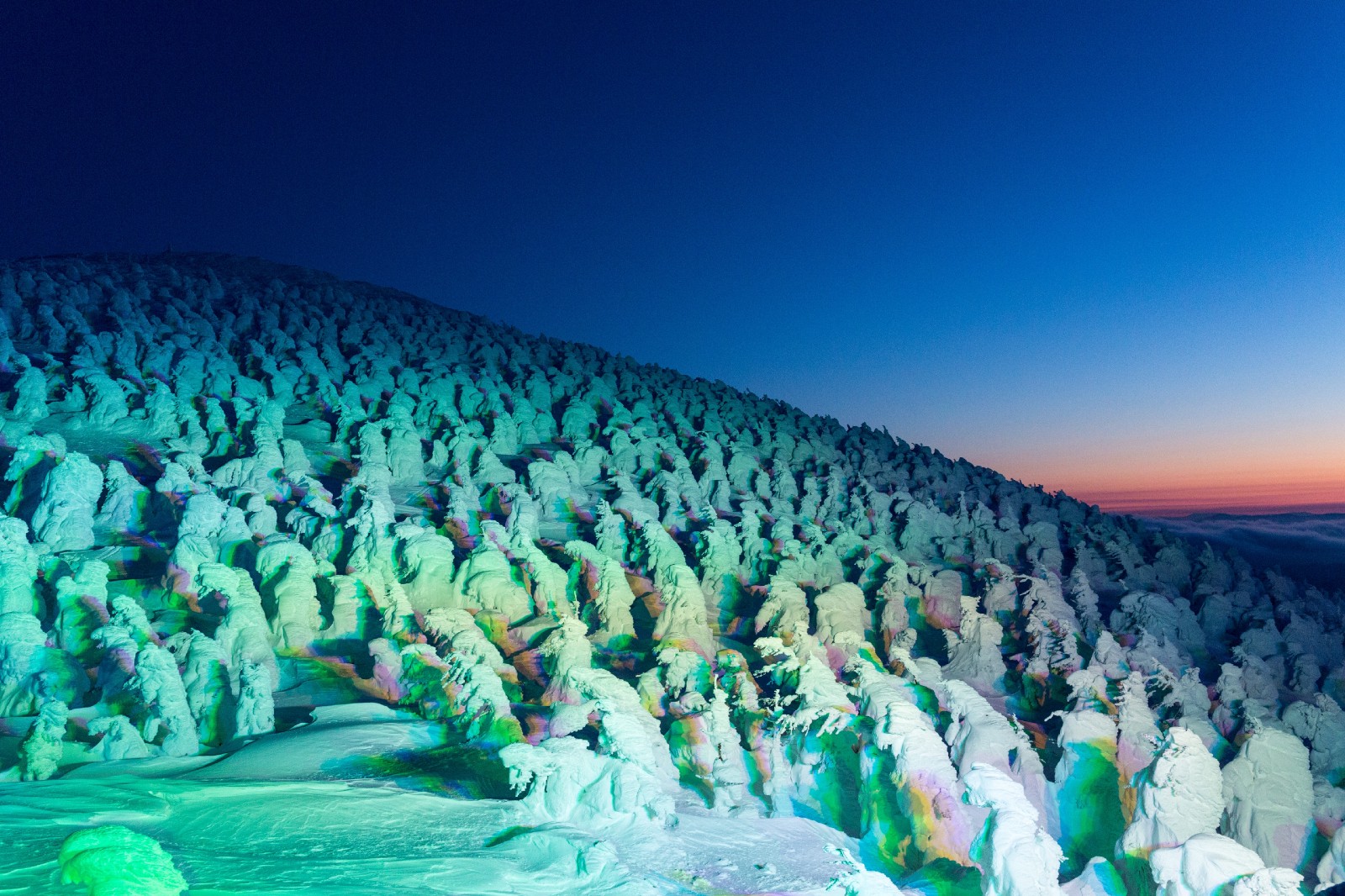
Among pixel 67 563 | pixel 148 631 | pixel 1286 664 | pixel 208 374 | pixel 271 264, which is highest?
pixel 271 264

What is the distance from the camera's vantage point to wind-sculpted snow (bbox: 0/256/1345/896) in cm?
687

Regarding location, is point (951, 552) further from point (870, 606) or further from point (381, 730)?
point (381, 730)

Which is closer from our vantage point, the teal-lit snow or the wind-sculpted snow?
the teal-lit snow

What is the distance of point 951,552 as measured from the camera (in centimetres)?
2114

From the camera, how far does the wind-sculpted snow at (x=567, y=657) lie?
6871mm

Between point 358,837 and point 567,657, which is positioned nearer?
point 358,837

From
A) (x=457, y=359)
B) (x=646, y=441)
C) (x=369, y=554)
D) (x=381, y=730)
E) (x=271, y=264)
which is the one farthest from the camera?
(x=271, y=264)

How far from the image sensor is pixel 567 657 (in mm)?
11133

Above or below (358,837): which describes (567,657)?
above

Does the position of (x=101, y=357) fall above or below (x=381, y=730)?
above

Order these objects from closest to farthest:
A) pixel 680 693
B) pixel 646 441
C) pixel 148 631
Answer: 1. pixel 148 631
2. pixel 680 693
3. pixel 646 441

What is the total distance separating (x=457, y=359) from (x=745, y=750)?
2073 cm

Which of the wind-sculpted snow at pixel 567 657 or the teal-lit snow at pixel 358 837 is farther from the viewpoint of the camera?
the wind-sculpted snow at pixel 567 657

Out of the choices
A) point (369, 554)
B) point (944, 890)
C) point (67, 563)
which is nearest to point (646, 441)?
point (369, 554)
